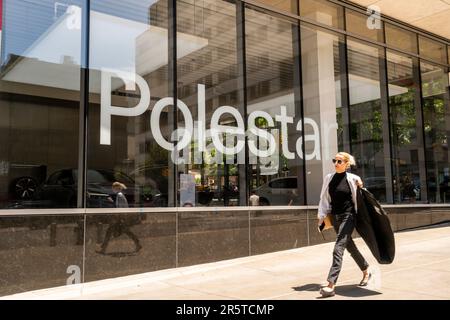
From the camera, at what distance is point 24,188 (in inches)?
274

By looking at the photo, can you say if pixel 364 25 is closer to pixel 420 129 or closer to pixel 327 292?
pixel 420 129

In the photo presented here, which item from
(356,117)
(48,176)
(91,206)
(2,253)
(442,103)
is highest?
(442,103)

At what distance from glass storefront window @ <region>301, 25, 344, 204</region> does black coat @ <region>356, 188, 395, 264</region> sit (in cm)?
449

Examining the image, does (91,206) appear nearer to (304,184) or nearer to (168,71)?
(168,71)

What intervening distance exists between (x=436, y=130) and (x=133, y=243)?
10.7 m

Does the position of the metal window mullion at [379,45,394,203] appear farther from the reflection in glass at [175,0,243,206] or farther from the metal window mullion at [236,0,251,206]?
the reflection in glass at [175,0,243,206]

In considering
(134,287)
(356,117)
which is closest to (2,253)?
(134,287)

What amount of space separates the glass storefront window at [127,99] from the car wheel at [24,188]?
2.76 feet

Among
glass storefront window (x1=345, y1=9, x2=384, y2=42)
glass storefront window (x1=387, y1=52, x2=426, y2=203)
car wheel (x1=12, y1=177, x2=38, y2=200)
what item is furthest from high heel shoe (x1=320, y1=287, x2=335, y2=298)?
glass storefront window (x1=345, y1=9, x2=384, y2=42)

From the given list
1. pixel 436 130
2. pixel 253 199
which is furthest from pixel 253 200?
pixel 436 130

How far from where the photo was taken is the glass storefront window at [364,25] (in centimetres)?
1175

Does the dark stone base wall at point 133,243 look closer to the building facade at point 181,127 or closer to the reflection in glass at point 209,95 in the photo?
the building facade at point 181,127

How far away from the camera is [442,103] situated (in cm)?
1467
